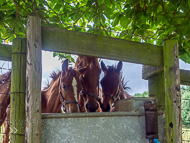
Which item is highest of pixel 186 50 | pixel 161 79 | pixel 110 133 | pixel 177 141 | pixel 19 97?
pixel 186 50

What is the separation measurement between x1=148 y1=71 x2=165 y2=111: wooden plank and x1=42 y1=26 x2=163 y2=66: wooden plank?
0.31 metres

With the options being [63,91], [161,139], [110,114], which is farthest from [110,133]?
[63,91]

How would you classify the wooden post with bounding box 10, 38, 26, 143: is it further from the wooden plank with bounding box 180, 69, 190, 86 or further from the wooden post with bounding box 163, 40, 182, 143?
the wooden plank with bounding box 180, 69, 190, 86

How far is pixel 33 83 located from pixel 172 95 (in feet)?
4.39

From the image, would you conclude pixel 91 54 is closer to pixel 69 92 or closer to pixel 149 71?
pixel 149 71

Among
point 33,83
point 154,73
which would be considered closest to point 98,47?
point 33,83

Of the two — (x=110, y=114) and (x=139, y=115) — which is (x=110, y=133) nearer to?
(x=110, y=114)

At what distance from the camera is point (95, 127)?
155 centimetres

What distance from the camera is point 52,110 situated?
3.34 m

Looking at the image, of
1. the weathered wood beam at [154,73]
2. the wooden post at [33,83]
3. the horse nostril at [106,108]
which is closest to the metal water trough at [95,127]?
the wooden post at [33,83]

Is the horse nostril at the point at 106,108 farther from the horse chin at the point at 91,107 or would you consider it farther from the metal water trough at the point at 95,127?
the metal water trough at the point at 95,127

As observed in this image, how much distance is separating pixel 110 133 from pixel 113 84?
141 centimetres

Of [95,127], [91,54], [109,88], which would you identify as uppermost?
[91,54]

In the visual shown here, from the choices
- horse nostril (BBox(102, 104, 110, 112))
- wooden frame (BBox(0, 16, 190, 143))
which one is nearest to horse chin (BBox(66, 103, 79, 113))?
horse nostril (BBox(102, 104, 110, 112))
